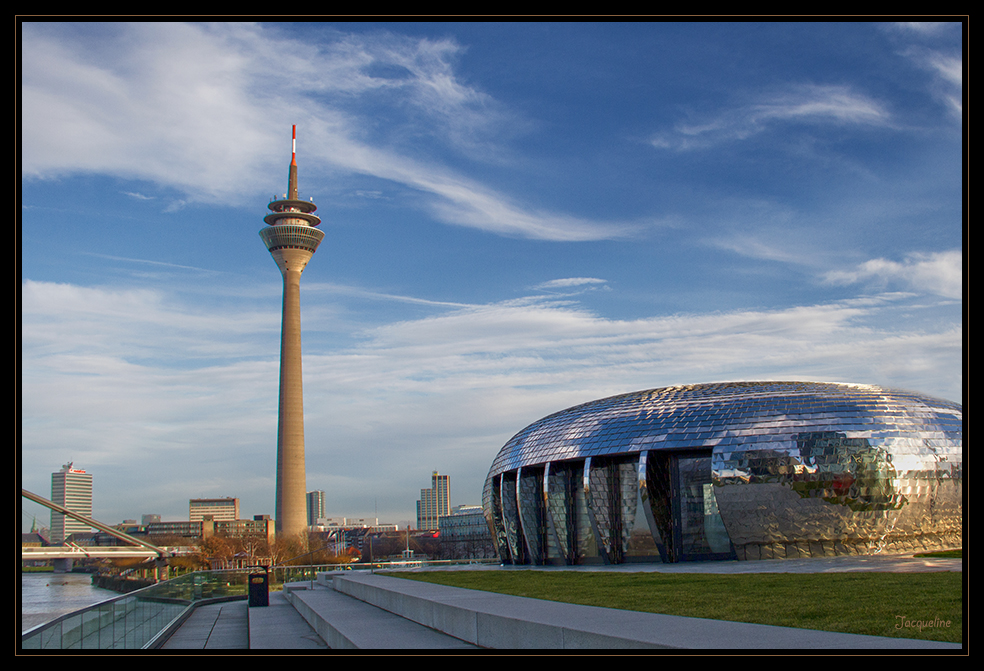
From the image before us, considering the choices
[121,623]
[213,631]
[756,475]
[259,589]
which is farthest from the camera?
[756,475]

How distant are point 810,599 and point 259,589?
2184 cm

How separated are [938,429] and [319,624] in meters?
35.0

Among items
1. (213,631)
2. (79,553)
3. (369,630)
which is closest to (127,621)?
(369,630)

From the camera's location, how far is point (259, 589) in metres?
29.5

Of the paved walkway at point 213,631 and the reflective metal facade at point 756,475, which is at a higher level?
the reflective metal facade at point 756,475

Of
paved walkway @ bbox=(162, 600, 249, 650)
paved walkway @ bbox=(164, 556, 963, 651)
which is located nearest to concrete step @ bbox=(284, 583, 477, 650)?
paved walkway @ bbox=(164, 556, 963, 651)

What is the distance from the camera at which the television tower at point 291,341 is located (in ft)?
396

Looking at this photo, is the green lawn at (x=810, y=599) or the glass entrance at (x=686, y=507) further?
the glass entrance at (x=686, y=507)

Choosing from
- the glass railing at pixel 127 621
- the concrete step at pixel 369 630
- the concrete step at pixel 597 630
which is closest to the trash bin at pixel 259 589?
the glass railing at pixel 127 621

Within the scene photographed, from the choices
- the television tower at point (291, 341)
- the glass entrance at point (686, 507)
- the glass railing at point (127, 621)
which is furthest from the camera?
the television tower at point (291, 341)

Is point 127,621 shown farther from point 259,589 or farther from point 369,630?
point 259,589

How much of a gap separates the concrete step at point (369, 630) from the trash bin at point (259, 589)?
7.72 metres

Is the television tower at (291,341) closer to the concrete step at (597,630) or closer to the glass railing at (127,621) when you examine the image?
the glass railing at (127,621)
